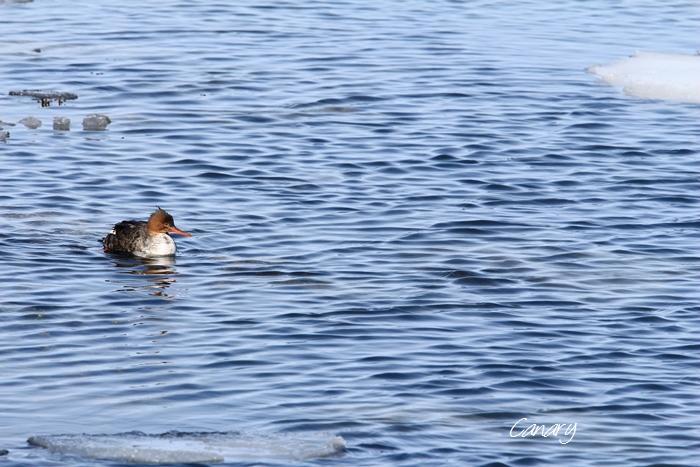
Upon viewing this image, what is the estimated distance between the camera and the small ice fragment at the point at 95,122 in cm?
1623

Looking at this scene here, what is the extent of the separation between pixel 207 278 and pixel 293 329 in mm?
1747

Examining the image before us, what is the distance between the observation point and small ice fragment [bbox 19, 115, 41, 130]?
53.6 feet

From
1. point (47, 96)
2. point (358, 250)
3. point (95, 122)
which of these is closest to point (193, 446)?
point (358, 250)

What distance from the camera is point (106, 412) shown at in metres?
8.16

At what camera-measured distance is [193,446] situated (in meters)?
7.52

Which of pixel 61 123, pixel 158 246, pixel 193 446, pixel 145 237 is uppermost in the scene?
pixel 61 123

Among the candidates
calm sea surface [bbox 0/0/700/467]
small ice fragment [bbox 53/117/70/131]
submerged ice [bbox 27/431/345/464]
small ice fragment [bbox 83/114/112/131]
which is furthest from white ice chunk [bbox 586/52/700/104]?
submerged ice [bbox 27/431/345/464]

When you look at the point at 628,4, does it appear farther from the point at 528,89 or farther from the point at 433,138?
the point at 433,138

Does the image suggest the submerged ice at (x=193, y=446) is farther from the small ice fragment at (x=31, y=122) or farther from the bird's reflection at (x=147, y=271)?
the small ice fragment at (x=31, y=122)

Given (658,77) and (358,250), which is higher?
(658,77)

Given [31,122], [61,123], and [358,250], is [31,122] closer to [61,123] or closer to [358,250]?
[61,123]

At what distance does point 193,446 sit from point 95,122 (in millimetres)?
9565

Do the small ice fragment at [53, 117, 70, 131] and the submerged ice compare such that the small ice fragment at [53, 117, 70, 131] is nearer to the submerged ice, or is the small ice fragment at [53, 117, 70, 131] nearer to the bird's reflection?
the bird's reflection

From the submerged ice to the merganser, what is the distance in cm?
427
